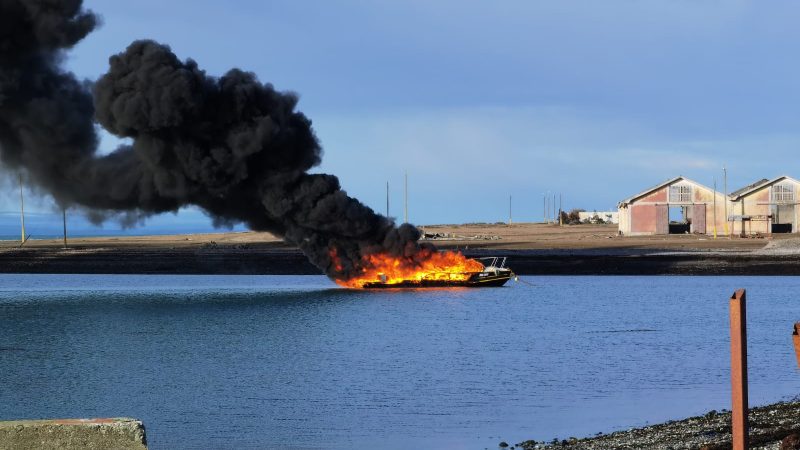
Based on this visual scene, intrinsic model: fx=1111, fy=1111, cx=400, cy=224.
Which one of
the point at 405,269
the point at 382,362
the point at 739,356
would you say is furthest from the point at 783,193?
the point at 739,356

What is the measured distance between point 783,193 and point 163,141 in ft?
258

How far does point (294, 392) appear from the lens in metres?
37.2

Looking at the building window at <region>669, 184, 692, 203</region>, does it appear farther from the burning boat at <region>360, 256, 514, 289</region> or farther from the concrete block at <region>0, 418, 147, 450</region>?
the concrete block at <region>0, 418, 147, 450</region>

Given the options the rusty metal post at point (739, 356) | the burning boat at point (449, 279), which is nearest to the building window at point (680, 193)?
the burning boat at point (449, 279)

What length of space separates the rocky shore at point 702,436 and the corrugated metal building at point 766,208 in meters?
107

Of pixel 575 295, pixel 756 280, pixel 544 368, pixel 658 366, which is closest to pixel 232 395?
pixel 544 368

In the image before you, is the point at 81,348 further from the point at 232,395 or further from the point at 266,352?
the point at 232,395

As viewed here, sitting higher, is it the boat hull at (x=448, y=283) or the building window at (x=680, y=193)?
the building window at (x=680, y=193)

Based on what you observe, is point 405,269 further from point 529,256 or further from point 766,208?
point 766,208

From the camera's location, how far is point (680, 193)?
129375 mm

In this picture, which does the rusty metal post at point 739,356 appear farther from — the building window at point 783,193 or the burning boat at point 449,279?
the building window at point 783,193

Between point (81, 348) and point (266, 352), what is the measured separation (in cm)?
970

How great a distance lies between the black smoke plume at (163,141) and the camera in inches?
2987

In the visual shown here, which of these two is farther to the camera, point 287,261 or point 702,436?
point 287,261
